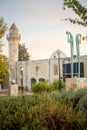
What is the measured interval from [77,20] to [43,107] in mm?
2349

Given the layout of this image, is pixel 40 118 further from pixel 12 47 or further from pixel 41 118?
pixel 12 47

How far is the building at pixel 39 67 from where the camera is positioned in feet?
140

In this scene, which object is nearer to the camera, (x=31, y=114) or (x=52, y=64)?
(x=31, y=114)

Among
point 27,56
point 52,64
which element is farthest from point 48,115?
point 27,56

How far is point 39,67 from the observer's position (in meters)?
45.1

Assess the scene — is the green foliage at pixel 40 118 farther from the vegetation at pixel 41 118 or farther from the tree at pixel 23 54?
the tree at pixel 23 54

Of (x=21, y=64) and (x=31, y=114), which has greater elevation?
(x=21, y=64)

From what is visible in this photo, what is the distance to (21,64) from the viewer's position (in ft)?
155

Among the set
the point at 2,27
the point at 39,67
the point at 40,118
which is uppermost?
the point at 2,27

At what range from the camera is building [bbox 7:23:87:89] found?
140 ft

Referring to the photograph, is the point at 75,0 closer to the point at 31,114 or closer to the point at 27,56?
the point at 31,114

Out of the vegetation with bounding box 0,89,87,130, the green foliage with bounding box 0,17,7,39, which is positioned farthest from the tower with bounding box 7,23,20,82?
the vegetation with bounding box 0,89,87,130

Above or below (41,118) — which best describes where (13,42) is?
above

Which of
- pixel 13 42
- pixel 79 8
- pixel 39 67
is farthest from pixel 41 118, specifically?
pixel 13 42
